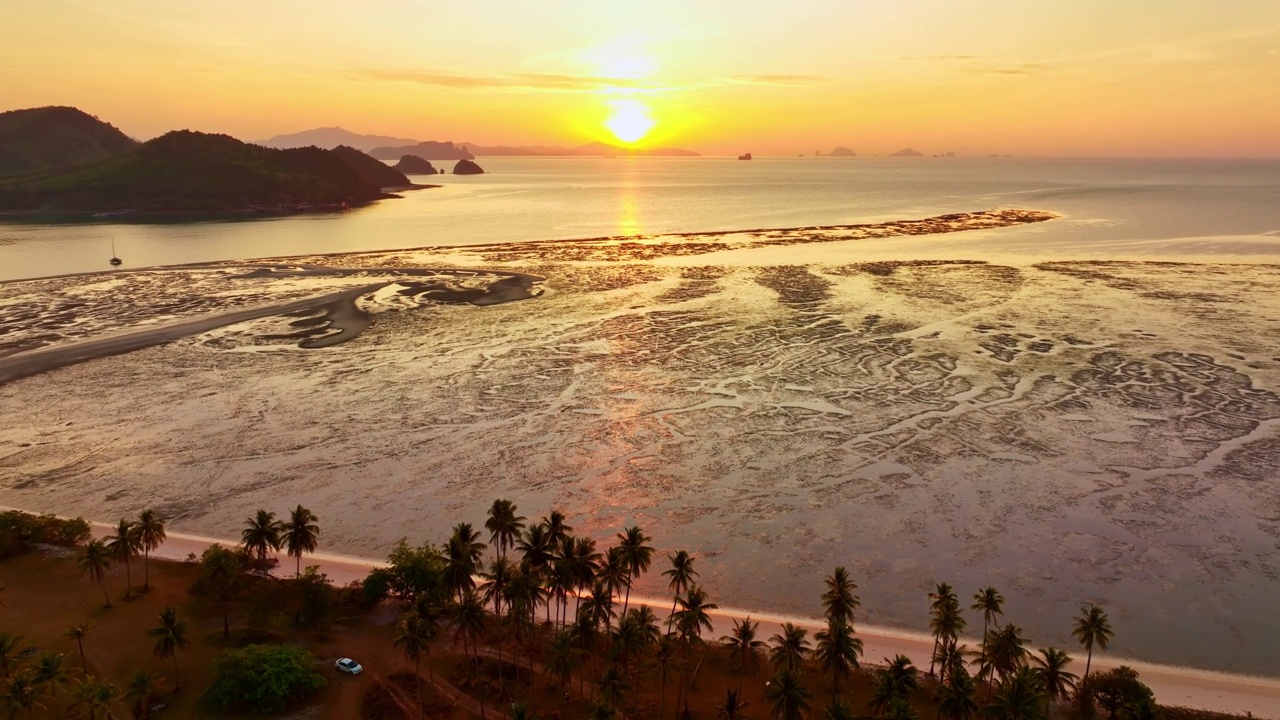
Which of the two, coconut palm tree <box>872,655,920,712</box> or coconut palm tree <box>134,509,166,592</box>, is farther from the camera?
coconut palm tree <box>134,509,166,592</box>

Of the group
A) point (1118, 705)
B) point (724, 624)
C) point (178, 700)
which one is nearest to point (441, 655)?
point (178, 700)

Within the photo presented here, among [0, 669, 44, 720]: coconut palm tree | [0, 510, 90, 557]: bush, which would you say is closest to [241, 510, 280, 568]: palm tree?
[0, 669, 44, 720]: coconut palm tree

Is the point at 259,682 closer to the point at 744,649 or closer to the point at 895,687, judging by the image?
the point at 744,649

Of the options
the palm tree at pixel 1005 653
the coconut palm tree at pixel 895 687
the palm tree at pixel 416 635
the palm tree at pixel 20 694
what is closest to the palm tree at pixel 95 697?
the palm tree at pixel 20 694

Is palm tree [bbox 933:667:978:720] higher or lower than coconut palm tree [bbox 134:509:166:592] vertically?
lower

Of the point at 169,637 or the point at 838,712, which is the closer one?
the point at 838,712

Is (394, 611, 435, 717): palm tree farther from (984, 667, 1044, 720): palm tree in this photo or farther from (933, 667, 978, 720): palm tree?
(984, 667, 1044, 720): palm tree

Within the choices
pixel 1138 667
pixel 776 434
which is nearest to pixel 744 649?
pixel 1138 667
